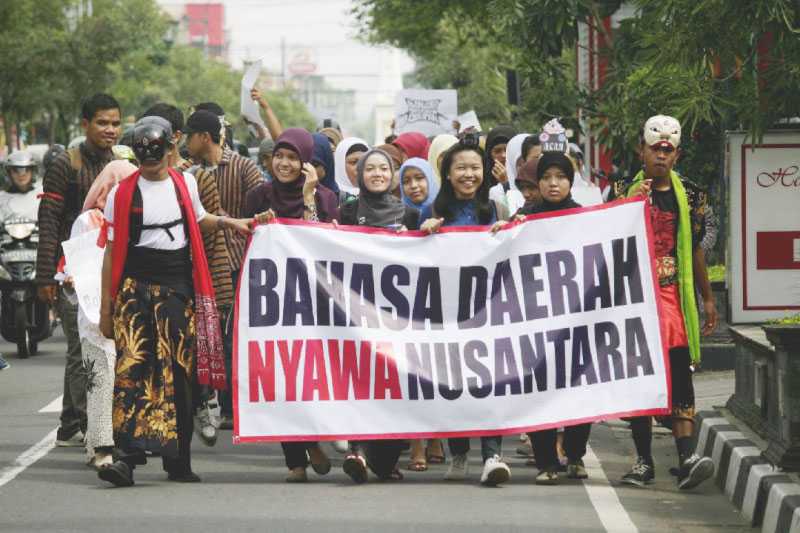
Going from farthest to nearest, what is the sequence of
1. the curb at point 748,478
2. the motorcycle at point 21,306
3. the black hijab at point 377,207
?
the motorcycle at point 21,306
the black hijab at point 377,207
the curb at point 748,478

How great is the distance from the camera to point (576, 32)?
18156 mm

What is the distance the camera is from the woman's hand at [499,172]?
13.2 metres

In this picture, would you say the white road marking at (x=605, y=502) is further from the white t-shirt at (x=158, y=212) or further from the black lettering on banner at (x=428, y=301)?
the white t-shirt at (x=158, y=212)

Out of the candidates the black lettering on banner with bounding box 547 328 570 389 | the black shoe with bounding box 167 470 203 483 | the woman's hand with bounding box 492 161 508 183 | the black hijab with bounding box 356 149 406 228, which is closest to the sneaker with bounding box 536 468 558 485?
the black lettering on banner with bounding box 547 328 570 389

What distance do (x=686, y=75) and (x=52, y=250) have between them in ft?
14.1

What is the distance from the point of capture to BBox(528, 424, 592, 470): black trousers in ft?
32.6

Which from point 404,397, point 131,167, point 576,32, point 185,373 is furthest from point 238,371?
point 576,32

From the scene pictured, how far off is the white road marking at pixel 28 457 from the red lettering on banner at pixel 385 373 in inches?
82.2

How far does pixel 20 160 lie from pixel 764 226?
10354 millimetres

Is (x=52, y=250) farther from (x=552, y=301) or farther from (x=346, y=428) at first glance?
(x=552, y=301)

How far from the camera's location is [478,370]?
994 cm

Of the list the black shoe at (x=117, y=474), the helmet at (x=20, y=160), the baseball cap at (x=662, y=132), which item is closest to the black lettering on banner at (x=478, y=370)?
the baseball cap at (x=662, y=132)

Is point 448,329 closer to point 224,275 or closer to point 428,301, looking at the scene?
point 428,301

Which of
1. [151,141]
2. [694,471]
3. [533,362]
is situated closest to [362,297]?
[533,362]
